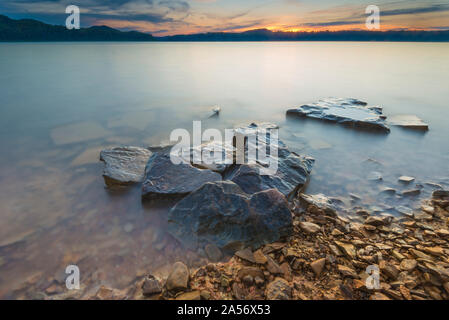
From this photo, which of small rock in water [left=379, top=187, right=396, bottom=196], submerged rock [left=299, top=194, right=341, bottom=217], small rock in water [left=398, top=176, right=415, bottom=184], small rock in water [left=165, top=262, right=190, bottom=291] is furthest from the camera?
small rock in water [left=398, top=176, right=415, bottom=184]

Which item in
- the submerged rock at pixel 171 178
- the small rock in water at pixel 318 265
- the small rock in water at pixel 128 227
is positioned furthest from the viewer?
the submerged rock at pixel 171 178

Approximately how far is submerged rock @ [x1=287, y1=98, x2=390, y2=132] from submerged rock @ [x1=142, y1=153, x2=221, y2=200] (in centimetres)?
478

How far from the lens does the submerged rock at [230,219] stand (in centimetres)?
238

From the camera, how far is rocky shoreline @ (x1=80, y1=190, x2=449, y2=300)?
186 cm

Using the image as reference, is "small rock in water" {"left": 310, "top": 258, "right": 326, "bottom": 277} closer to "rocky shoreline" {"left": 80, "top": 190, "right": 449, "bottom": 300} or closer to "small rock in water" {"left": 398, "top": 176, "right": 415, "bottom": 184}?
"rocky shoreline" {"left": 80, "top": 190, "right": 449, "bottom": 300}

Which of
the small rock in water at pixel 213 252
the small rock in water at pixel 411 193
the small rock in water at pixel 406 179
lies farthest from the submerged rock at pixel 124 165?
the small rock in water at pixel 406 179

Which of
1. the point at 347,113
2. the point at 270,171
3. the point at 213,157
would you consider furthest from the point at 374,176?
the point at 347,113

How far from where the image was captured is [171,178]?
3.26 m

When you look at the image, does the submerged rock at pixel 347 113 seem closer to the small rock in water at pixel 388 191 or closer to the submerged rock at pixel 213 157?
the small rock in water at pixel 388 191

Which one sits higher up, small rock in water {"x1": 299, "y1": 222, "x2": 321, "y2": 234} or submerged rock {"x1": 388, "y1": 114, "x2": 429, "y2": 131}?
submerged rock {"x1": 388, "y1": 114, "x2": 429, "y2": 131}

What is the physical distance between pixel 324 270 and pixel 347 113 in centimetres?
621

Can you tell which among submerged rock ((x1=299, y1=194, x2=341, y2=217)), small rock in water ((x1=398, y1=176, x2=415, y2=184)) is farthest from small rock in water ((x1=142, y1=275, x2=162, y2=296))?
small rock in water ((x1=398, y1=176, x2=415, y2=184))

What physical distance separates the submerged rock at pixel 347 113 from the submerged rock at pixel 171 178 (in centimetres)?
478

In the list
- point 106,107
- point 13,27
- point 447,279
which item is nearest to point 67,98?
point 106,107
